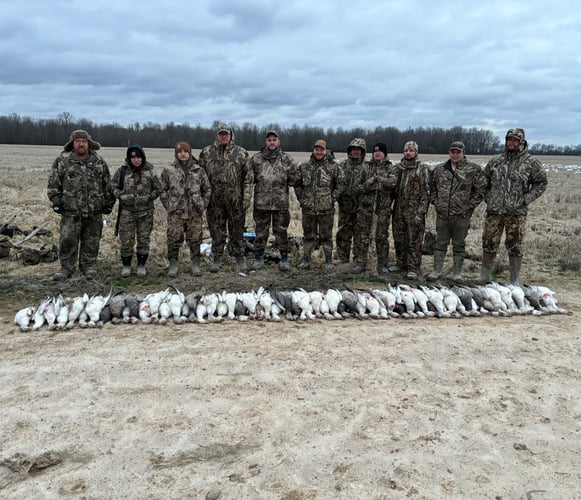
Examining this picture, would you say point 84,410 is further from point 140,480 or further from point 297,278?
point 297,278

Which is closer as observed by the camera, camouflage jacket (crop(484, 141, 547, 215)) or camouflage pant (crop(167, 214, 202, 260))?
camouflage jacket (crop(484, 141, 547, 215))

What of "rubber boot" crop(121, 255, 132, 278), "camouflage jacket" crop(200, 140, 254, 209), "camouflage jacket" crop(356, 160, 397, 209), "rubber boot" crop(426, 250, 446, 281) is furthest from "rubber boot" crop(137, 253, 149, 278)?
"rubber boot" crop(426, 250, 446, 281)

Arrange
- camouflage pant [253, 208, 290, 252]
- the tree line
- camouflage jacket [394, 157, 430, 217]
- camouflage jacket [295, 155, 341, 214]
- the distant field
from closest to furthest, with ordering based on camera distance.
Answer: camouflage jacket [394, 157, 430, 217]
camouflage jacket [295, 155, 341, 214]
camouflage pant [253, 208, 290, 252]
the distant field
the tree line

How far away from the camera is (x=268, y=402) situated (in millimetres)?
4656

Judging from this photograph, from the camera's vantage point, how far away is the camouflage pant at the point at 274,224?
29.2 ft

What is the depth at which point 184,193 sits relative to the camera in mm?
8141

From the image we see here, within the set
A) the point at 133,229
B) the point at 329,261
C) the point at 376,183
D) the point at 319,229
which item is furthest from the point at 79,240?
the point at 376,183

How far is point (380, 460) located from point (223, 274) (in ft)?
17.9

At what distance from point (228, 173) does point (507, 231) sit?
486cm

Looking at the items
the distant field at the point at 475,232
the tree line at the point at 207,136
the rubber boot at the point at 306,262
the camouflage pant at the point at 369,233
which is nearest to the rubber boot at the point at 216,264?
the distant field at the point at 475,232

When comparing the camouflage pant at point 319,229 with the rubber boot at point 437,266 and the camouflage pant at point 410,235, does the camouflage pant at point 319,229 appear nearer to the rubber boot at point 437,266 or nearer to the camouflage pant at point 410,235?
the camouflage pant at point 410,235

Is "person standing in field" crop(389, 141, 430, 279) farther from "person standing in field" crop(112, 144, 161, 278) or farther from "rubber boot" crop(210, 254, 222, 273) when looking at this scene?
"person standing in field" crop(112, 144, 161, 278)

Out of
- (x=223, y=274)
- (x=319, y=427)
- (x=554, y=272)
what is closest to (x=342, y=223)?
(x=223, y=274)

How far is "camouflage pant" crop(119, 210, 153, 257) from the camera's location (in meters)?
8.26
